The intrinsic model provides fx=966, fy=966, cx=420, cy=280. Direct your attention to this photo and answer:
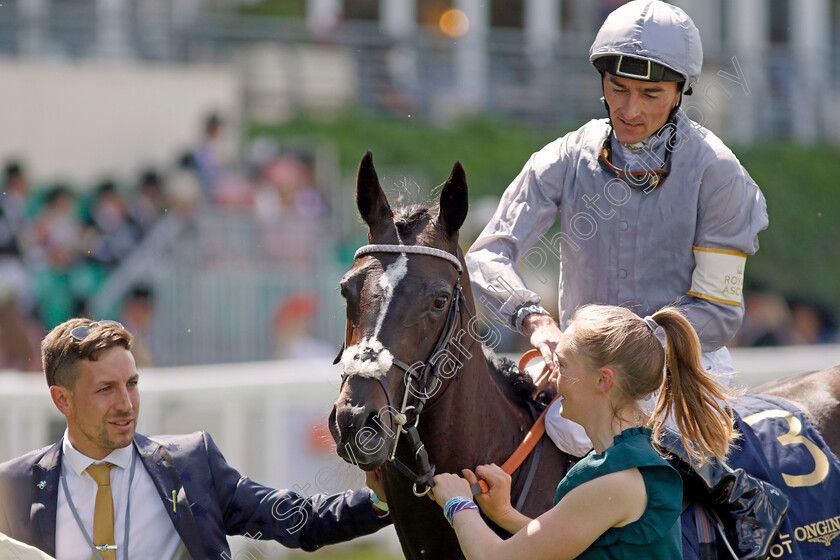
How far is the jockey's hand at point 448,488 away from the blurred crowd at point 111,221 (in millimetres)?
5441

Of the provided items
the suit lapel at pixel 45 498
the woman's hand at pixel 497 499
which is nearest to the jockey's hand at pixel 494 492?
the woman's hand at pixel 497 499

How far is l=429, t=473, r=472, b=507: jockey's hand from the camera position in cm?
261

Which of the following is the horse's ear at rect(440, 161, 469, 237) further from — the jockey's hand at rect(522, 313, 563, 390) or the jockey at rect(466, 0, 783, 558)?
the jockey's hand at rect(522, 313, 563, 390)

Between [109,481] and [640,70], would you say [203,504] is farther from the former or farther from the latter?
[640,70]

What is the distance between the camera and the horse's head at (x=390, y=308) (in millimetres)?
2477

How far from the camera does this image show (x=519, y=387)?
3133mm

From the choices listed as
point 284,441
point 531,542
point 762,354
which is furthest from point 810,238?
point 531,542

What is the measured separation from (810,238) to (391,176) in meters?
7.00

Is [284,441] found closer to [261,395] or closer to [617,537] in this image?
[261,395]

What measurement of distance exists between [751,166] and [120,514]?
537 inches

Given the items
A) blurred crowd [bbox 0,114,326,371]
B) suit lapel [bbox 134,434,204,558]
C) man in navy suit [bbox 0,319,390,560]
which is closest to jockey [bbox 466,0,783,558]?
man in navy suit [bbox 0,319,390,560]

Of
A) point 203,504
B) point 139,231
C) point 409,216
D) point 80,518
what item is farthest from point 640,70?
point 139,231

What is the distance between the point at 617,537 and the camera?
2.32m

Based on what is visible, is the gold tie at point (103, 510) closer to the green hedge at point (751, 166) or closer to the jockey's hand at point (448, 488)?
the jockey's hand at point (448, 488)
